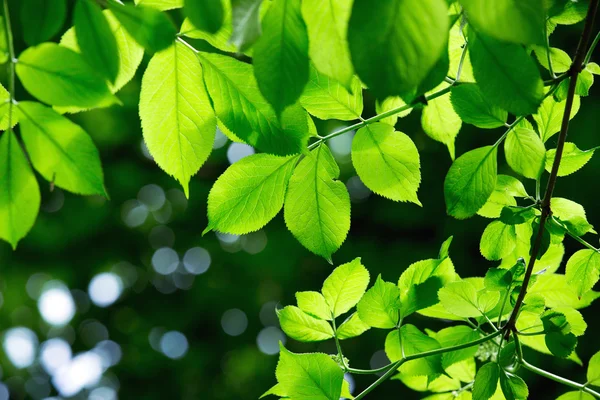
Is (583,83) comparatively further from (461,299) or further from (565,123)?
(461,299)

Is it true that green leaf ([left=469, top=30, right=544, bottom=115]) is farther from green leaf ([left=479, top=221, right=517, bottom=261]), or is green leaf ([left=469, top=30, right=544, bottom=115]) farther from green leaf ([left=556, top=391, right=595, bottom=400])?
green leaf ([left=556, top=391, right=595, bottom=400])

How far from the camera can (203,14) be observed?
587 millimetres

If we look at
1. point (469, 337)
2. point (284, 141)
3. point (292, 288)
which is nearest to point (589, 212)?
point (292, 288)

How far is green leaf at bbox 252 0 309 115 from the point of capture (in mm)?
587

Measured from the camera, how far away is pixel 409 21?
48 centimetres

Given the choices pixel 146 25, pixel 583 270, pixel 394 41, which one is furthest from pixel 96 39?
pixel 583 270

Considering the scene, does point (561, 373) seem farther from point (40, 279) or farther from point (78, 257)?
point (40, 279)

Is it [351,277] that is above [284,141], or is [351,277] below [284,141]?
below

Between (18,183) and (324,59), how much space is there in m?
0.37

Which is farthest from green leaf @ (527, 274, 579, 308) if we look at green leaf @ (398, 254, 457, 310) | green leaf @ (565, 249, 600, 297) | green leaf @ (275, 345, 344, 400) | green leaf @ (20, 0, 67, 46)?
green leaf @ (20, 0, 67, 46)

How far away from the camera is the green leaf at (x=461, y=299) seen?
936mm

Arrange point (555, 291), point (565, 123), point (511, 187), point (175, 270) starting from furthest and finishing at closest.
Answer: point (175, 270)
point (555, 291)
point (511, 187)
point (565, 123)

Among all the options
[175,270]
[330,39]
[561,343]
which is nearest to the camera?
[330,39]

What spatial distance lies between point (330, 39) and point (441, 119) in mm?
474
